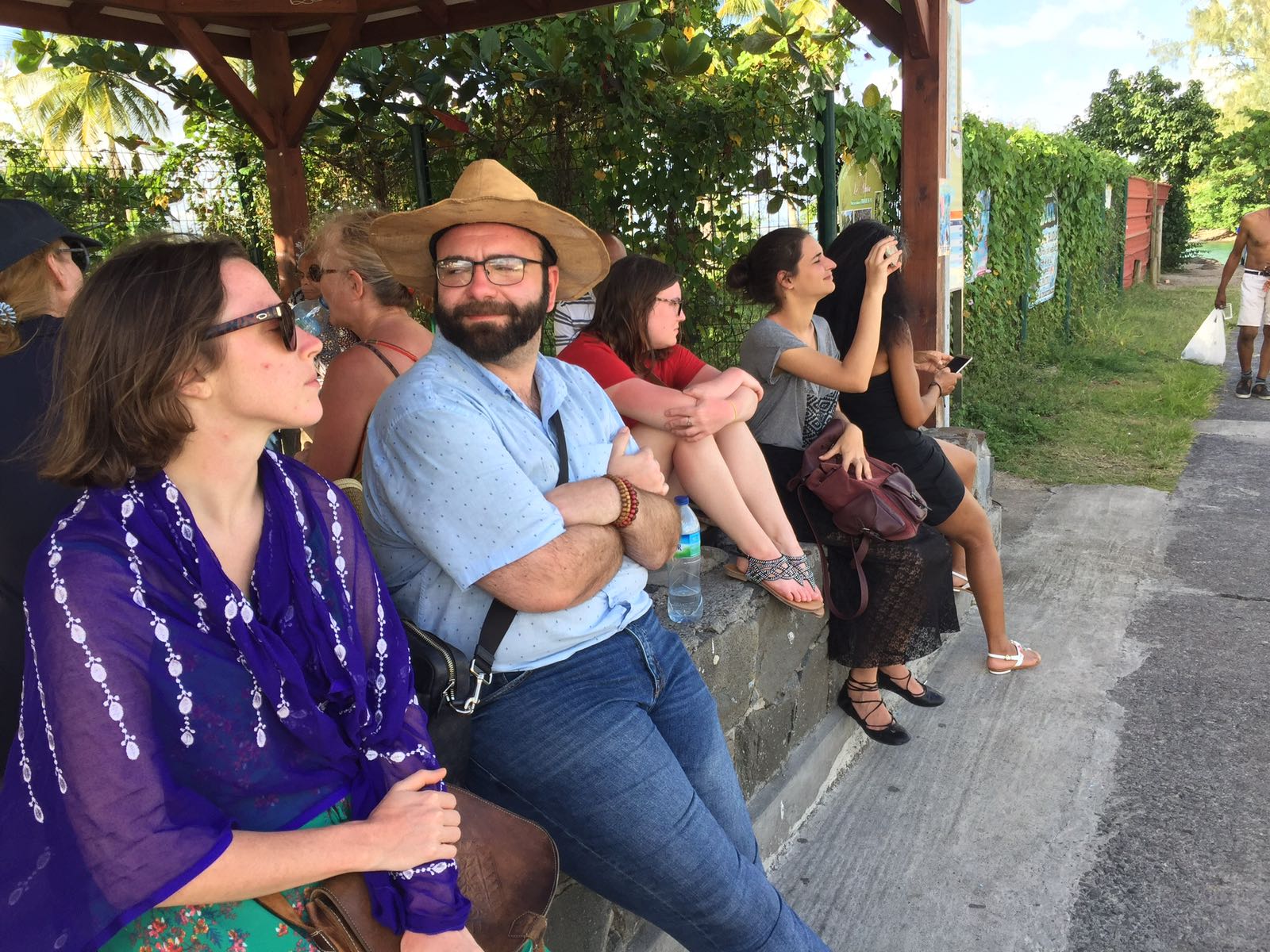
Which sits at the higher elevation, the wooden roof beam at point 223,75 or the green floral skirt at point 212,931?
the wooden roof beam at point 223,75

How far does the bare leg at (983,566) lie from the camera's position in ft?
12.9

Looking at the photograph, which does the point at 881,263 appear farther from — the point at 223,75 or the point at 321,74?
the point at 223,75

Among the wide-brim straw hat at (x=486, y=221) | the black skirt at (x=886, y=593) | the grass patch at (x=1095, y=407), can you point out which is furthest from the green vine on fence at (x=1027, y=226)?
the wide-brim straw hat at (x=486, y=221)

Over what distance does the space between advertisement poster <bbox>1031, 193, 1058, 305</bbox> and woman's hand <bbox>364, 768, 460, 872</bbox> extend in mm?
10354

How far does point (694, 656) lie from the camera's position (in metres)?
2.56

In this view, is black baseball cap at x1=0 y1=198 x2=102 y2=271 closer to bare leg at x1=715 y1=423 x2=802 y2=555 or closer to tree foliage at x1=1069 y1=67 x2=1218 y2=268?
bare leg at x1=715 y1=423 x2=802 y2=555

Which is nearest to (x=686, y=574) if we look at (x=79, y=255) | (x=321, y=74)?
(x=79, y=255)

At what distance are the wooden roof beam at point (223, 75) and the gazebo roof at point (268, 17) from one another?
0.02 meters

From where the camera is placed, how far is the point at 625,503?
2092mm

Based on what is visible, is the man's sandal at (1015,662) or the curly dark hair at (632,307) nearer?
the curly dark hair at (632,307)

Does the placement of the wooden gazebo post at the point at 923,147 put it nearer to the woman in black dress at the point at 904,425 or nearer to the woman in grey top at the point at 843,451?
the woman in black dress at the point at 904,425

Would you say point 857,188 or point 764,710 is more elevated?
point 857,188

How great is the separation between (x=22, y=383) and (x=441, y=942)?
53.7 inches

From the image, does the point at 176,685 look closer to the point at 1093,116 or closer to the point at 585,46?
the point at 585,46
